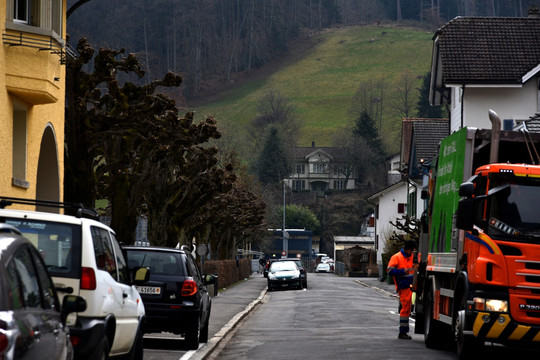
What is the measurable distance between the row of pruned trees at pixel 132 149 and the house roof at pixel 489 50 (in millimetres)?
9420

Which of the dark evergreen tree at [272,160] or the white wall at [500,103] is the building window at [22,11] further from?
the dark evergreen tree at [272,160]

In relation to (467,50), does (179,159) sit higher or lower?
lower

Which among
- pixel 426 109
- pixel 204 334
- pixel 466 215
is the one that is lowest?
pixel 204 334

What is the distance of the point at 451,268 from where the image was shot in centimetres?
1546

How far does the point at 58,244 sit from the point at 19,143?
11.1 meters

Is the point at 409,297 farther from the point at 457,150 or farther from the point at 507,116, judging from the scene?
the point at 507,116

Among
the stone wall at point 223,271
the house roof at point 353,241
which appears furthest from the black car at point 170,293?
the house roof at point 353,241

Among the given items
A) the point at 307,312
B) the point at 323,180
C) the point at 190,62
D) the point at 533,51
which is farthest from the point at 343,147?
the point at 307,312

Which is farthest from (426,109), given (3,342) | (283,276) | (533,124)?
(3,342)

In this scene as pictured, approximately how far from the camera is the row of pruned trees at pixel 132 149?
70.4ft

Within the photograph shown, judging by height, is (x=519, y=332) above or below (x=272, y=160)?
below

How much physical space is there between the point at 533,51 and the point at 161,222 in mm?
15693

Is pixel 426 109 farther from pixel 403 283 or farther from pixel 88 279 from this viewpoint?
pixel 88 279

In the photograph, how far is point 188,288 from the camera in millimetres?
16750
